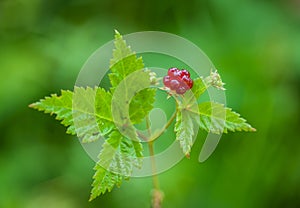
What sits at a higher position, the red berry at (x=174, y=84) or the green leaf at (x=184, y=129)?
the red berry at (x=174, y=84)

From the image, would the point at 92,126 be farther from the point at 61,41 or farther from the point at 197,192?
the point at 61,41

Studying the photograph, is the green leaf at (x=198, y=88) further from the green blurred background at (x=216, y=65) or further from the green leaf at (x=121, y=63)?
the green blurred background at (x=216, y=65)

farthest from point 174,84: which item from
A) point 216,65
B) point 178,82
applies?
point 216,65

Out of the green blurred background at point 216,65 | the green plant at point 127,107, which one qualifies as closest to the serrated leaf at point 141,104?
the green plant at point 127,107

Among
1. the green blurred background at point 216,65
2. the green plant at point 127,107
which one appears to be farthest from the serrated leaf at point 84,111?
the green blurred background at point 216,65

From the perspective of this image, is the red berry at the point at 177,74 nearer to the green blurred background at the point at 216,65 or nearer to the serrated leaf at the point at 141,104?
the serrated leaf at the point at 141,104

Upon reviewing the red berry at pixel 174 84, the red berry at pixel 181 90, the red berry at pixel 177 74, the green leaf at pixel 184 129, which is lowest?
the green leaf at pixel 184 129

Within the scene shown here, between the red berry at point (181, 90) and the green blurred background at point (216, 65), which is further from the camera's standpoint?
the green blurred background at point (216, 65)
